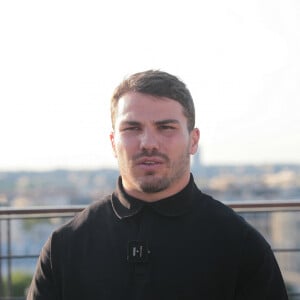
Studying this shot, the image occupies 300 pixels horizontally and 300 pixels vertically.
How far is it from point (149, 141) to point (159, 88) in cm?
15

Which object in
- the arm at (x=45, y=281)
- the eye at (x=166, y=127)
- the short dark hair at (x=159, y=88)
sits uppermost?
the short dark hair at (x=159, y=88)

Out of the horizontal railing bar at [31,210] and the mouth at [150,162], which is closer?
the mouth at [150,162]

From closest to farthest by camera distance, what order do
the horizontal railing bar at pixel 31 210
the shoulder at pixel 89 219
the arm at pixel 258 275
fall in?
the arm at pixel 258 275, the shoulder at pixel 89 219, the horizontal railing bar at pixel 31 210

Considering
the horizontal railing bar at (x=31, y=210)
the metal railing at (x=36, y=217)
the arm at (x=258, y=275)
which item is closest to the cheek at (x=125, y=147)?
the arm at (x=258, y=275)

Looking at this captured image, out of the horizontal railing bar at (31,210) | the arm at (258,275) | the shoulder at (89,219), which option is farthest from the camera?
the horizontal railing bar at (31,210)

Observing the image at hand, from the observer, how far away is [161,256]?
1.77m

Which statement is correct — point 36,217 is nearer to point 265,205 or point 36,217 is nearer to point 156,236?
point 265,205

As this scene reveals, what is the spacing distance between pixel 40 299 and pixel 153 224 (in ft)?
1.20

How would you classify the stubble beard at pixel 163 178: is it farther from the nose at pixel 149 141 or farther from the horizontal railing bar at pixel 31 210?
the horizontal railing bar at pixel 31 210

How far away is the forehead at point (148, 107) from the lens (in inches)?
69.6

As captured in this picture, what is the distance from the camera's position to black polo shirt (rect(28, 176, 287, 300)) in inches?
68.8

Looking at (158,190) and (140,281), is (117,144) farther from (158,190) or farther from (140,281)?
(140,281)

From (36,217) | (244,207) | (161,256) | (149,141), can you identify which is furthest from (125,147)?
(36,217)

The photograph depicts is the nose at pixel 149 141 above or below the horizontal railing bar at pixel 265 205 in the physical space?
above
